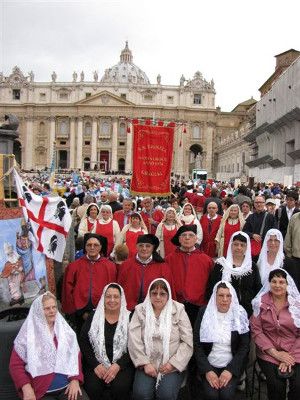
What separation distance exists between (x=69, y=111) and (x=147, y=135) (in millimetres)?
72912

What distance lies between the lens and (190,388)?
476 centimetres

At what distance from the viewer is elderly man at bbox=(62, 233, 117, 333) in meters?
5.12

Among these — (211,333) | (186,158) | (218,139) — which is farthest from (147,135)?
(218,139)

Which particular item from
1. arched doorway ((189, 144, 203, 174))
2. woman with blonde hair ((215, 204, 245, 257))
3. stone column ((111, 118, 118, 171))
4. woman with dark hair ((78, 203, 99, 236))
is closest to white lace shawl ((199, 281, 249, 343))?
woman with blonde hair ((215, 204, 245, 257))

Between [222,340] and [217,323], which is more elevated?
[217,323]

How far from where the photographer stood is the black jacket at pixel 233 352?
14.2 ft

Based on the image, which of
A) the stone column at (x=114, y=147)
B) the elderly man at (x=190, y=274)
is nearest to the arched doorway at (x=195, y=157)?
the stone column at (x=114, y=147)

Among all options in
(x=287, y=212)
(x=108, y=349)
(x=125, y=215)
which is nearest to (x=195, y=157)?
(x=287, y=212)

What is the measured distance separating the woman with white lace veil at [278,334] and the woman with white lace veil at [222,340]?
6.9 inches

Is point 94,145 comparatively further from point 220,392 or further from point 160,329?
point 220,392

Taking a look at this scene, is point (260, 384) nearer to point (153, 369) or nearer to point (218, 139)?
point (153, 369)

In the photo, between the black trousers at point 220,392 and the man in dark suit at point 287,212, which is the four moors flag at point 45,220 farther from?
the man in dark suit at point 287,212

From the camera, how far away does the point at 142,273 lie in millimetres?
5152

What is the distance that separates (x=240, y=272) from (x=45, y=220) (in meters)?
2.20
